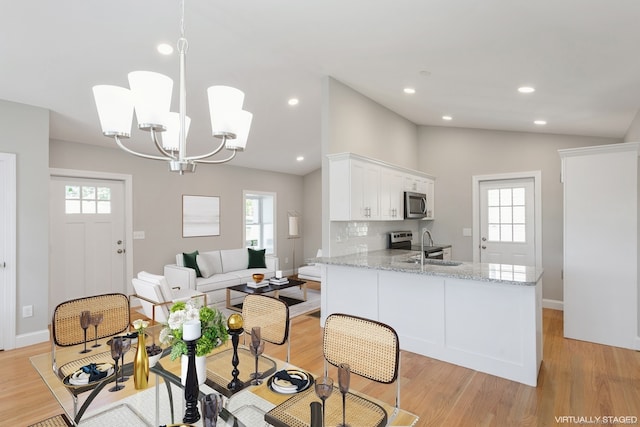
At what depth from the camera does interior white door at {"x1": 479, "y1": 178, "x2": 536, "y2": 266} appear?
5.18 meters

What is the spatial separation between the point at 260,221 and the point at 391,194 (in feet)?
13.2

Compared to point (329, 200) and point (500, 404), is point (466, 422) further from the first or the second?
point (329, 200)

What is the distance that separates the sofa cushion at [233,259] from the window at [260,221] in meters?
1.06

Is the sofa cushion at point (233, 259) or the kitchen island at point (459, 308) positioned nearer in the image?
the kitchen island at point (459, 308)

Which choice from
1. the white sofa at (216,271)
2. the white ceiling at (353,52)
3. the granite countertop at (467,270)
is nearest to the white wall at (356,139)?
the white ceiling at (353,52)

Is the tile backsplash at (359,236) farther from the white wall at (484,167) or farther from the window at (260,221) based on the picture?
the window at (260,221)

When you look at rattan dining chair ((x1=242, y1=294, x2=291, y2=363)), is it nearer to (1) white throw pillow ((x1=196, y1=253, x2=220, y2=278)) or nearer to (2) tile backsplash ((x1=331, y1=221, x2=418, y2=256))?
(2) tile backsplash ((x1=331, y1=221, x2=418, y2=256))

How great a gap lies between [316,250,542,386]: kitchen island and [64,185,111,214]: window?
354 centimetres

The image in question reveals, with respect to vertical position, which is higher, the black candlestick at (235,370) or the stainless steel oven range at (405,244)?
the stainless steel oven range at (405,244)

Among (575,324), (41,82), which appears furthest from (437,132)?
(41,82)

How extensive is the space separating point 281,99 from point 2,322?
4.03 metres

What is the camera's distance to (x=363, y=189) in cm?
418

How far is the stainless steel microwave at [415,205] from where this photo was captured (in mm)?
5070

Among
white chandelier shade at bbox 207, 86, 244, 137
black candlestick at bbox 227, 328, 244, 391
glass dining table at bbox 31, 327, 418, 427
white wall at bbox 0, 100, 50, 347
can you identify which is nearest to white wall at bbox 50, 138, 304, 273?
white wall at bbox 0, 100, 50, 347
